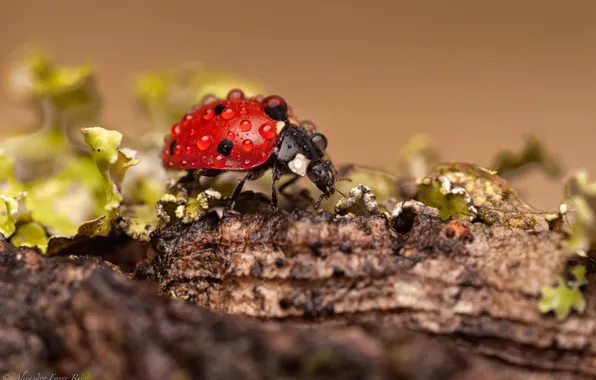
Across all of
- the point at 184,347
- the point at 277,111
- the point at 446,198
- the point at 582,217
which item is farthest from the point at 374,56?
the point at 184,347

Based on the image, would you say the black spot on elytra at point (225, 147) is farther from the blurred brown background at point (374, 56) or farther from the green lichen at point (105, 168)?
the blurred brown background at point (374, 56)

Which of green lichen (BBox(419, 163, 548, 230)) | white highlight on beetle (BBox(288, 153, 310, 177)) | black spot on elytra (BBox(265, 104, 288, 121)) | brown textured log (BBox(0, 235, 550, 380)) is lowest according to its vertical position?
brown textured log (BBox(0, 235, 550, 380))

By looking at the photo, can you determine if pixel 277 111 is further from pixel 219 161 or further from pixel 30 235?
pixel 30 235

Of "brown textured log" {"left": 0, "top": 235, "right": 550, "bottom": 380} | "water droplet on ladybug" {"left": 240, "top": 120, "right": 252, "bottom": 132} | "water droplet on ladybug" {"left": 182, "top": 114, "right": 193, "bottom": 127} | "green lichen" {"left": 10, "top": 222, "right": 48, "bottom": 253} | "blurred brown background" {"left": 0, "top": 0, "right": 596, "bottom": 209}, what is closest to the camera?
"brown textured log" {"left": 0, "top": 235, "right": 550, "bottom": 380}

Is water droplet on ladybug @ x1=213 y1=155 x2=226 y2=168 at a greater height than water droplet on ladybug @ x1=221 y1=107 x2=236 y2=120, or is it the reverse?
water droplet on ladybug @ x1=221 y1=107 x2=236 y2=120

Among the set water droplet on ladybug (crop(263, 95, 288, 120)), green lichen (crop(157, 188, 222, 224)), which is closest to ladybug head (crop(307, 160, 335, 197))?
water droplet on ladybug (crop(263, 95, 288, 120))

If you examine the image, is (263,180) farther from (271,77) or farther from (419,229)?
(271,77)

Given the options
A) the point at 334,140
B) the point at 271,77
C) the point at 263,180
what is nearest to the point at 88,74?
the point at 263,180

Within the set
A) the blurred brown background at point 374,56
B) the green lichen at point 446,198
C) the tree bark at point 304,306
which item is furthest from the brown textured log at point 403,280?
the blurred brown background at point 374,56

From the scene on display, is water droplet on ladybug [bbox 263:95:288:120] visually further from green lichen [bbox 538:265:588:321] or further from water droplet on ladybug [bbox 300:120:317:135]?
green lichen [bbox 538:265:588:321]
